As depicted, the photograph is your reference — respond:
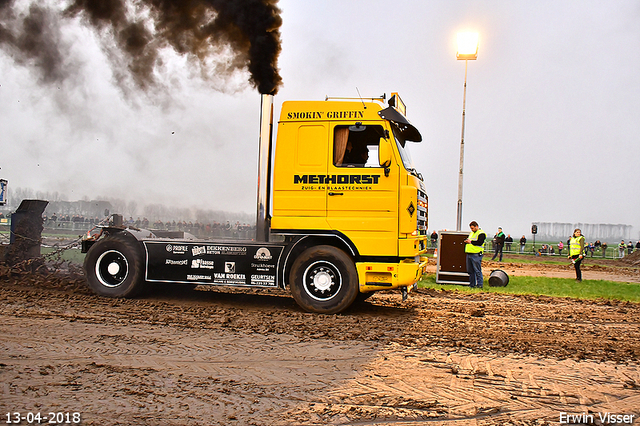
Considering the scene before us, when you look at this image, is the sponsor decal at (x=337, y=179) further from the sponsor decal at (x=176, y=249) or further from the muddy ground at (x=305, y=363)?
the sponsor decal at (x=176, y=249)

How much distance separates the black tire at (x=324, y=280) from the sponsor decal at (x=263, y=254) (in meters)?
0.49

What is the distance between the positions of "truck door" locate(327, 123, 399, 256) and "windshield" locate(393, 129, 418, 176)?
29cm

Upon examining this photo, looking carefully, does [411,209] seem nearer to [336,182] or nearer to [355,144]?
[336,182]

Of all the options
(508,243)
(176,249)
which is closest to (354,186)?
(176,249)

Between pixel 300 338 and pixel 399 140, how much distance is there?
3.78m

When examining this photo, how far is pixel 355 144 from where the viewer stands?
7891 millimetres

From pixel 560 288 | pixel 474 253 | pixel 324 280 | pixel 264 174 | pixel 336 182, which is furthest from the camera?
pixel 560 288

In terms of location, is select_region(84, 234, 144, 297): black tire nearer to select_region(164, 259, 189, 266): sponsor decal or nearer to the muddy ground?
the muddy ground

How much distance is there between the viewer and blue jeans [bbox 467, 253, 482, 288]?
41.9 feet

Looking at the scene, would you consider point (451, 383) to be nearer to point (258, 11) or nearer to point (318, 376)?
point (318, 376)

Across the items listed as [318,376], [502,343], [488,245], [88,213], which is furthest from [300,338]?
[488,245]

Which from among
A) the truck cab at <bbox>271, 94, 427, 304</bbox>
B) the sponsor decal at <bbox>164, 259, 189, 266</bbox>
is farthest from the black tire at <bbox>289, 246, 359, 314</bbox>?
the sponsor decal at <bbox>164, 259, 189, 266</bbox>

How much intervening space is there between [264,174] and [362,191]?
206 cm

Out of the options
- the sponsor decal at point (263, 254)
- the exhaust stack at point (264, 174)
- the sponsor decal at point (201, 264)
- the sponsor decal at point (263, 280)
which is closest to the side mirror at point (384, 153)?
the exhaust stack at point (264, 174)
